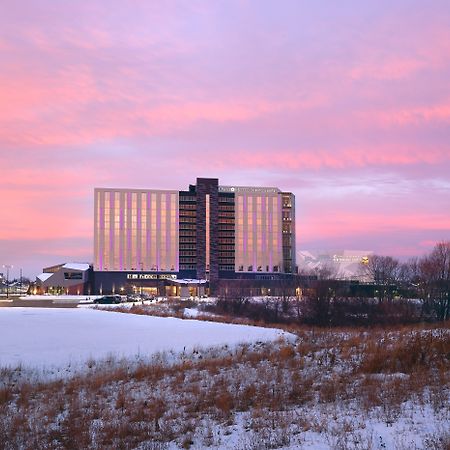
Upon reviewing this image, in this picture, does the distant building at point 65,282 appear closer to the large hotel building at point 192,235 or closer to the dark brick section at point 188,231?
the large hotel building at point 192,235

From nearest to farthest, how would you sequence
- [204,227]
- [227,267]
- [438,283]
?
1. [438,283]
2. [204,227]
3. [227,267]

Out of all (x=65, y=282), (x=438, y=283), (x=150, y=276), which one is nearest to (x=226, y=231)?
(x=150, y=276)

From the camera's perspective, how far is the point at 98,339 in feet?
98.3

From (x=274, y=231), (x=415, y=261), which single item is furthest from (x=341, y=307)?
(x=274, y=231)

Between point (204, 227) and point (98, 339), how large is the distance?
149020 mm

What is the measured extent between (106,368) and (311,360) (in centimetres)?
817

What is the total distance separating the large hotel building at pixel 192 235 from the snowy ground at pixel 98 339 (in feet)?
411

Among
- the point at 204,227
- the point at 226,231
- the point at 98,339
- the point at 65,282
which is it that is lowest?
the point at 65,282

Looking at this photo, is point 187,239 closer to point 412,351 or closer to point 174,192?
point 174,192

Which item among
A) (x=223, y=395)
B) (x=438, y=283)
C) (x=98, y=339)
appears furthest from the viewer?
(x=438, y=283)

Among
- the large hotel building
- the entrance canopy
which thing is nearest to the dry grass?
the entrance canopy

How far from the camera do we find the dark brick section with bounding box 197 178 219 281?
175 metres

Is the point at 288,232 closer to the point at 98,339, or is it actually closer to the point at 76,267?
the point at 76,267

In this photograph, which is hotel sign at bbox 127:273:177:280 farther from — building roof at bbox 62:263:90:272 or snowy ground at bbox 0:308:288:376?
snowy ground at bbox 0:308:288:376
